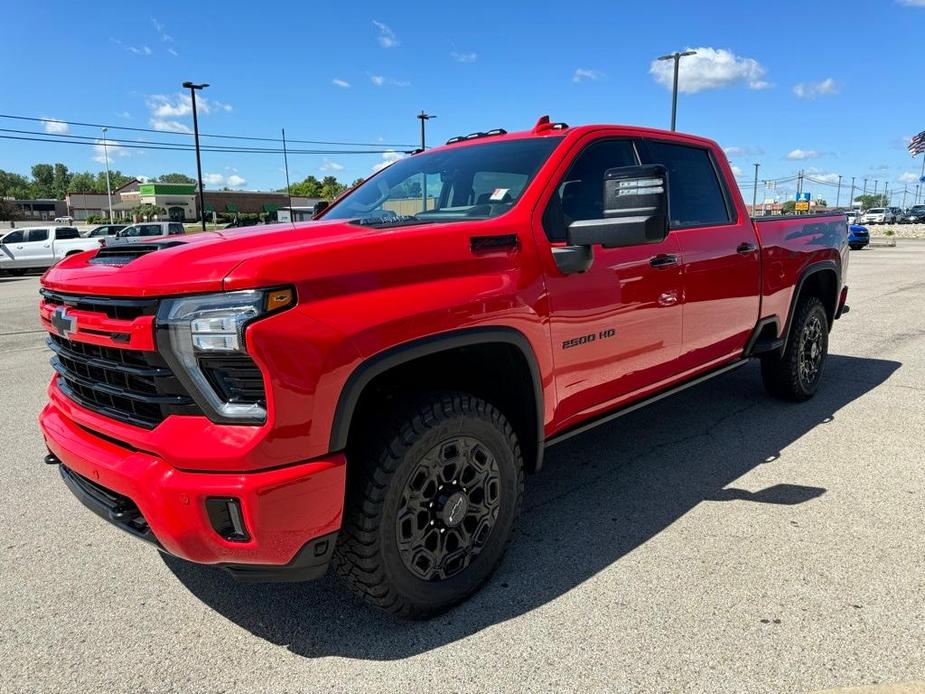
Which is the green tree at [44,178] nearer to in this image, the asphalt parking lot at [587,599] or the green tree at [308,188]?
the green tree at [308,188]

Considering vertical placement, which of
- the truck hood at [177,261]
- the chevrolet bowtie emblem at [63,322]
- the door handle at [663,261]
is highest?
the truck hood at [177,261]

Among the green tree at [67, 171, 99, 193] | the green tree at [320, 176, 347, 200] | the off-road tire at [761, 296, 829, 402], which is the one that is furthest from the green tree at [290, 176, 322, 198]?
the off-road tire at [761, 296, 829, 402]

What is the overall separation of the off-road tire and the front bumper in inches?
165

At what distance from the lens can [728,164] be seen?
15.5 feet

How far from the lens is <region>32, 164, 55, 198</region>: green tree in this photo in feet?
476

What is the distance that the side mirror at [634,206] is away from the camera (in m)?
2.68

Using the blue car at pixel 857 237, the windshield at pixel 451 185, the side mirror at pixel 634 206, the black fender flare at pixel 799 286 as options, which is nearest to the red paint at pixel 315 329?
the windshield at pixel 451 185

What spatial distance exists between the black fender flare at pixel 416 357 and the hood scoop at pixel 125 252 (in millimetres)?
900

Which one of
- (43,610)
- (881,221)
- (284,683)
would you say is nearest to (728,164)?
(284,683)

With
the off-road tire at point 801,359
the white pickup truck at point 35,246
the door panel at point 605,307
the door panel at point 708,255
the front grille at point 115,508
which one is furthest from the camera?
the white pickup truck at point 35,246

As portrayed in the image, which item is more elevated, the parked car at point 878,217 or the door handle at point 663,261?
the parked car at point 878,217

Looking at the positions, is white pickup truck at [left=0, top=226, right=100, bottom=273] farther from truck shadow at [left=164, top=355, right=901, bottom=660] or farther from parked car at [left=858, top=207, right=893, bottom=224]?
parked car at [left=858, top=207, right=893, bottom=224]

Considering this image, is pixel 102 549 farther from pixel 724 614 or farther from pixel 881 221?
pixel 881 221

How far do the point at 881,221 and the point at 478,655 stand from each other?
241 feet
